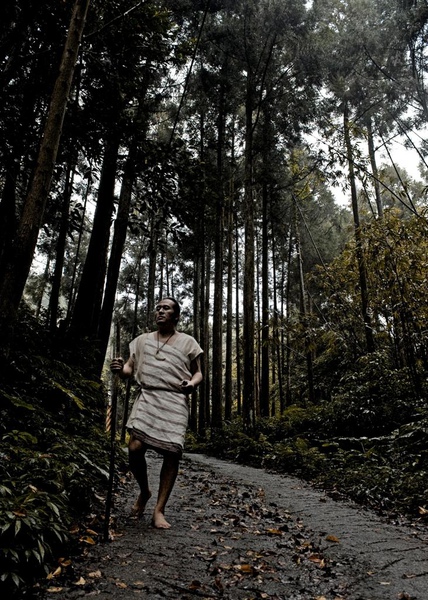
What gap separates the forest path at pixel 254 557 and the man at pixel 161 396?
0.36m

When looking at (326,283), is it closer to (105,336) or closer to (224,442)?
(224,442)

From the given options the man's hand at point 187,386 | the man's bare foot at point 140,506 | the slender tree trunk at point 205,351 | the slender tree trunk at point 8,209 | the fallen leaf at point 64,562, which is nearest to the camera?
the fallen leaf at point 64,562

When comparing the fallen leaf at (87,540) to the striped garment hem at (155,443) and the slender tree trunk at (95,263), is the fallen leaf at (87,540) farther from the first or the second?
the slender tree trunk at (95,263)

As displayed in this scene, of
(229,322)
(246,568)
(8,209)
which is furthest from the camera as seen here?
(229,322)

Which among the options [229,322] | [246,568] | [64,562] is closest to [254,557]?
[246,568]

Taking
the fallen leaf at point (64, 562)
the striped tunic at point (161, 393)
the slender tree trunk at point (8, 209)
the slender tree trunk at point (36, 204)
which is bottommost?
the fallen leaf at point (64, 562)

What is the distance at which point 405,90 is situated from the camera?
15523mm

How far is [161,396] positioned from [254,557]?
127 centimetres

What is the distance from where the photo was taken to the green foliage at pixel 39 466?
2135mm

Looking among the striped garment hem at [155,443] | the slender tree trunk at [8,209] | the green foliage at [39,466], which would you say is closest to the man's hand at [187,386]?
the striped garment hem at [155,443]

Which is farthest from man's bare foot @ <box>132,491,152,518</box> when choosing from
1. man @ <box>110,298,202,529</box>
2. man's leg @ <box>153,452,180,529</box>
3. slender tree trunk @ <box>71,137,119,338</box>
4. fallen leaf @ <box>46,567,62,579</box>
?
slender tree trunk @ <box>71,137,119,338</box>

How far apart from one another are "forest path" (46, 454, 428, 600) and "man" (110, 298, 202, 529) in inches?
14.0

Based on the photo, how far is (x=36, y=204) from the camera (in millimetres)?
3633

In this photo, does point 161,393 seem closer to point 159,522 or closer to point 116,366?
point 116,366
